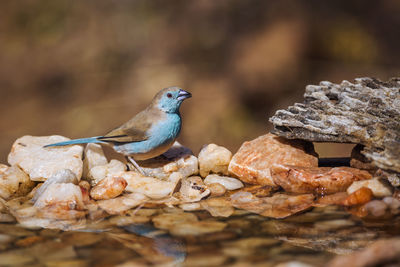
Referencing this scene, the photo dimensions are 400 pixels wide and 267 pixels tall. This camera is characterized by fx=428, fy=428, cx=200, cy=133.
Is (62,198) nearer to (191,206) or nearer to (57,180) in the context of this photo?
(57,180)

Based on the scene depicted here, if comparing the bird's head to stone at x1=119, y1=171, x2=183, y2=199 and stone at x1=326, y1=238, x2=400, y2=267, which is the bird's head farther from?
stone at x1=326, y1=238, x2=400, y2=267

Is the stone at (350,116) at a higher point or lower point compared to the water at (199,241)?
higher

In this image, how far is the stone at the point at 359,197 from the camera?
7.48ft

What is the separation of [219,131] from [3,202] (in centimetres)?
377

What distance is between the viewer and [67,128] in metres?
6.17

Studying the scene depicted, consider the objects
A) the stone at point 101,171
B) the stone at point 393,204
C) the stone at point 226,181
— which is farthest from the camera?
the stone at point 101,171

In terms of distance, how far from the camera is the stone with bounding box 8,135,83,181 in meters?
2.88

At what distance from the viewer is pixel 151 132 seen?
2.99 meters

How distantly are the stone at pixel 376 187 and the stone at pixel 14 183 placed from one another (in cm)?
203

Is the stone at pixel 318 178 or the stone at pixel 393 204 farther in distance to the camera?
the stone at pixel 318 178

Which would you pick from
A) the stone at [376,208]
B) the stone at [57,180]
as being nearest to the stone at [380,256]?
the stone at [376,208]

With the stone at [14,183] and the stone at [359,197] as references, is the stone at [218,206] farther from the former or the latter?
the stone at [14,183]

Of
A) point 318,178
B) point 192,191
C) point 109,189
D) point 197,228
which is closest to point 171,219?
point 197,228

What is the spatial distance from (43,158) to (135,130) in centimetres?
67
